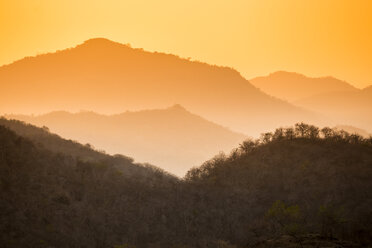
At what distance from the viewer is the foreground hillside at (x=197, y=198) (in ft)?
104

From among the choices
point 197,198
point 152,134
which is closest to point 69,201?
point 197,198

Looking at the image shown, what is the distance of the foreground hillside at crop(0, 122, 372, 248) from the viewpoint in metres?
31.8

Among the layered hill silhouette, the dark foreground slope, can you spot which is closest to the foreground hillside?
the dark foreground slope

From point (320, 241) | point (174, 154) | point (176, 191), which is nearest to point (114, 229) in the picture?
point (176, 191)

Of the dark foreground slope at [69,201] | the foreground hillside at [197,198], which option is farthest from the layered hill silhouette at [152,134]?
the dark foreground slope at [69,201]

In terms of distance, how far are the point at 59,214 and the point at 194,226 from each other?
35.5ft

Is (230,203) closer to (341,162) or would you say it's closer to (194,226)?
(194,226)

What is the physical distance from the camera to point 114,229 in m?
34.0

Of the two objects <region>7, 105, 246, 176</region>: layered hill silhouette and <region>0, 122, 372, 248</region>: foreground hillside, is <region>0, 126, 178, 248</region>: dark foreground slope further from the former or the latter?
<region>7, 105, 246, 176</region>: layered hill silhouette

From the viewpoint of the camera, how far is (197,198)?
3947 centimetres

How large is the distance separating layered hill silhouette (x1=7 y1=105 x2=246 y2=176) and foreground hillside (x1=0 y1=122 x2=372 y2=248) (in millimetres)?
95077

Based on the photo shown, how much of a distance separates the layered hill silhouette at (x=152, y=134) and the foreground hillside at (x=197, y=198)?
95077mm

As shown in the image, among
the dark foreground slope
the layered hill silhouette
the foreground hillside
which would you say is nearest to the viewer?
the dark foreground slope

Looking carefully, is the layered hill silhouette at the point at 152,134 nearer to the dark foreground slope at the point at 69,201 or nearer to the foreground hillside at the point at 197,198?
the foreground hillside at the point at 197,198
